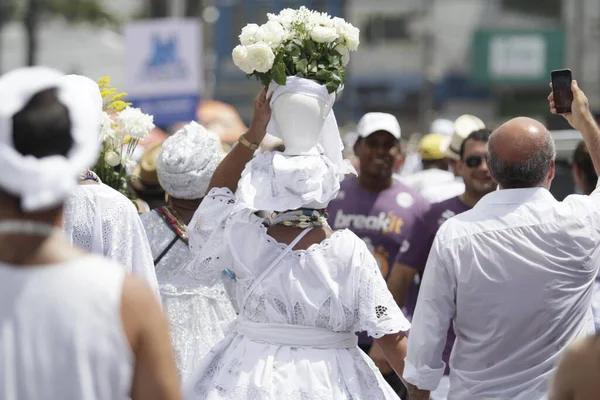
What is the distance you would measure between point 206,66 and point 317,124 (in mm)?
17371

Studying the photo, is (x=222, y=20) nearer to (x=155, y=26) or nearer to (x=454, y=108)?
(x=454, y=108)

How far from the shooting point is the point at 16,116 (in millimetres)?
2783

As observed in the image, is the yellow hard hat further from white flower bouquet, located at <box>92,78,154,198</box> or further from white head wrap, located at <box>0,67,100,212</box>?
white head wrap, located at <box>0,67,100,212</box>

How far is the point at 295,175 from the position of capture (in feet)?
15.1

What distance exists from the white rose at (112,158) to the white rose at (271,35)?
1201 millimetres

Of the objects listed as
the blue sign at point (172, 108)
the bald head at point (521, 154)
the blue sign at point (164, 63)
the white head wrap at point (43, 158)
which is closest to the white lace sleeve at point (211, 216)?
the bald head at point (521, 154)

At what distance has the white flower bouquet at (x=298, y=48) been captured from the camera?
4.69 meters

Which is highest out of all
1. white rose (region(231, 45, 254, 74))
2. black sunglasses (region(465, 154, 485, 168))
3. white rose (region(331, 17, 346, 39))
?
white rose (region(331, 17, 346, 39))

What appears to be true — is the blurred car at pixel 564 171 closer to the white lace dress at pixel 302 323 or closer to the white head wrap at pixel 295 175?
the white head wrap at pixel 295 175

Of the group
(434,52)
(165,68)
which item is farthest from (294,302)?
(434,52)

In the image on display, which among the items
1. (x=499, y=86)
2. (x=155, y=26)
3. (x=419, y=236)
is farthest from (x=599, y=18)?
(x=419, y=236)

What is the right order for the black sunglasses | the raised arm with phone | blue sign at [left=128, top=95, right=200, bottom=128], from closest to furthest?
the raised arm with phone → the black sunglasses → blue sign at [left=128, top=95, right=200, bottom=128]

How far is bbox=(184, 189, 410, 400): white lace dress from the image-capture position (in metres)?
4.47

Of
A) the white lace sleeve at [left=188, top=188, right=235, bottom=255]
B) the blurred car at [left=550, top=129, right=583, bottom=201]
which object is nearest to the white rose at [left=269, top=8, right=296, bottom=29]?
the white lace sleeve at [left=188, top=188, right=235, bottom=255]
